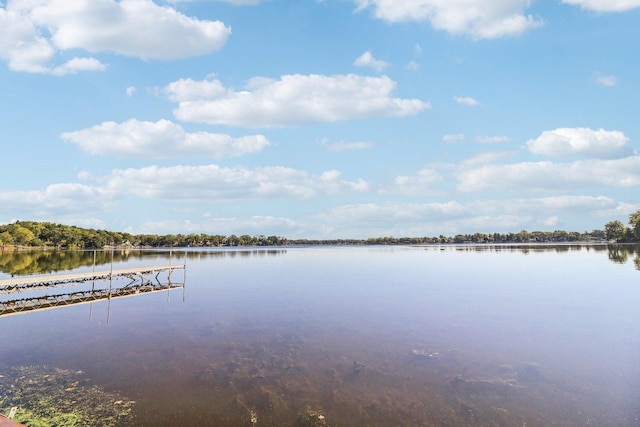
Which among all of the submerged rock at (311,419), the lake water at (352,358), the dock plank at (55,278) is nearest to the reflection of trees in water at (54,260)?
the dock plank at (55,278)

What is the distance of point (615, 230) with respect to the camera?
190000 mm

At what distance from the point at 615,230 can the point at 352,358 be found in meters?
227

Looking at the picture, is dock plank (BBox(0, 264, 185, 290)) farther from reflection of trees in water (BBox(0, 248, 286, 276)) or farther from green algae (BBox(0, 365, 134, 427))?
green algae (BBox(0, 365, 134, 427))

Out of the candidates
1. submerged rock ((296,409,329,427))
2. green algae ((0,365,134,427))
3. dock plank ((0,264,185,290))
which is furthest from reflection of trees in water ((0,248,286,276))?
submerged rock ((296,409,329,427))

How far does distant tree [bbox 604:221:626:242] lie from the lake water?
195529mm

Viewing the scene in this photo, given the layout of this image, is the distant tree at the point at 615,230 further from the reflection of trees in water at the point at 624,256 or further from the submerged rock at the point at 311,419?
the submerged rock at the point at 311,419

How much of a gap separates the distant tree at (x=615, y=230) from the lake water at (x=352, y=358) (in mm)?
195529

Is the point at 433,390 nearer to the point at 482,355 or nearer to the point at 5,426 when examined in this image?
the point at 482,355

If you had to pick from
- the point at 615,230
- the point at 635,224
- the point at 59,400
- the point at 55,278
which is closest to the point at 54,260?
the point at 55,278

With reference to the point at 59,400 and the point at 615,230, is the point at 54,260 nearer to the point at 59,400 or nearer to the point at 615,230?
the point at 59,400

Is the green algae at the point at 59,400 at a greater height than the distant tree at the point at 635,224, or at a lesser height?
lesser

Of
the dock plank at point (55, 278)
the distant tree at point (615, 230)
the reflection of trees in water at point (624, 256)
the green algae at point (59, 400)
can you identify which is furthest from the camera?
the distant tree at point (615, 230)

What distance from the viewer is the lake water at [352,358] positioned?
11.3 meters

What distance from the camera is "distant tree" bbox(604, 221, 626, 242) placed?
18512cm
